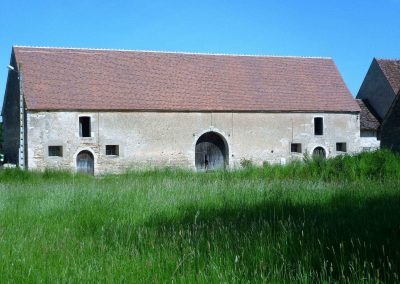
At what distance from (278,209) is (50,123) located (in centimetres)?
2174

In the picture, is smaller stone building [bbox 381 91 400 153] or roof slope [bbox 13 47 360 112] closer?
smaller stone building [bbox 381 91 400 153]

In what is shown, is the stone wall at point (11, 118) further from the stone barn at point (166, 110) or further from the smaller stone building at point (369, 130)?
the smaller stone building at point (369, 130)

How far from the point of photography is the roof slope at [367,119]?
35.1 m

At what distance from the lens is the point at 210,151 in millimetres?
31188

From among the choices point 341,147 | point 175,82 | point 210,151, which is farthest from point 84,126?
point 341,147

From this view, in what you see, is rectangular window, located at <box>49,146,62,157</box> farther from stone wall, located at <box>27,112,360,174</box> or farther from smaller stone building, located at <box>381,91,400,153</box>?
smaller stone building, located at <box>381,91,400,153</box>

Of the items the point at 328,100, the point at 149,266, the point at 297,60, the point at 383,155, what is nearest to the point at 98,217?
the point at 149,266

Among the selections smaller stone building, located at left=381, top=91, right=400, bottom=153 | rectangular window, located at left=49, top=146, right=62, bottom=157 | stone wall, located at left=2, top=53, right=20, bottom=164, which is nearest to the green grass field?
smaller stone building, located at left=381, top=91, right=400, bottom=153

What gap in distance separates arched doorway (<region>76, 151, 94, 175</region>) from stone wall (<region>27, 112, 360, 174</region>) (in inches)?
12.6

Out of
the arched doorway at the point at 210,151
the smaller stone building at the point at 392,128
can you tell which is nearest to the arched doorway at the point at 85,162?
the arched doorway at the point at 210,151

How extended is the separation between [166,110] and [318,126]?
10.5 m

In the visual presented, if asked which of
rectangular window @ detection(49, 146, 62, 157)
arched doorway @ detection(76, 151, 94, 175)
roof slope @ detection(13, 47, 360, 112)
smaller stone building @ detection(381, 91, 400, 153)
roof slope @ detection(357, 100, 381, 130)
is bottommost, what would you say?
arched doorway @ detection(76, 151, 94, 175)

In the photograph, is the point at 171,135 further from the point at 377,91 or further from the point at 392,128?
the point at 377,91

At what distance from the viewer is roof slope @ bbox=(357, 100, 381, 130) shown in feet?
115
